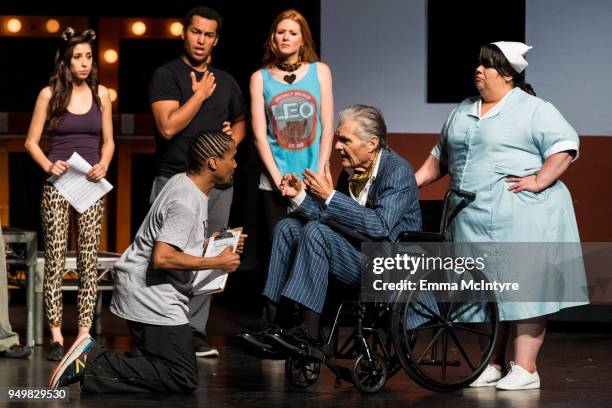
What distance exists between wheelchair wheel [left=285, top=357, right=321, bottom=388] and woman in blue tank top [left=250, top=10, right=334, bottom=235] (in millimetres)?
1027

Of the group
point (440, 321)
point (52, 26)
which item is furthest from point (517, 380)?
point (52, 26)

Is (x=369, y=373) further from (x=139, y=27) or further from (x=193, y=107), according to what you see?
(x=139, y=27)

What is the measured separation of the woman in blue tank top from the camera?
21.3ft

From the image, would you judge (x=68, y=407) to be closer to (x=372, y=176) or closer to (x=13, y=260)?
(x=372, y=176)

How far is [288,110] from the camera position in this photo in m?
6.53

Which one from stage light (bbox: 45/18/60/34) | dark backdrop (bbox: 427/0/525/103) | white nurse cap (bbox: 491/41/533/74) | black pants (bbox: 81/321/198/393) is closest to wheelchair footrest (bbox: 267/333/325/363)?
black pants (bbox: 81/321/198/393)

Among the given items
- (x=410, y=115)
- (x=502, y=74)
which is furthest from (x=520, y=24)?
(x=502, y=74)

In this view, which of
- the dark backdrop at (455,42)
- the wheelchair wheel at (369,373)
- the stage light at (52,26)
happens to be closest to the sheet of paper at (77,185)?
the wheelchair wheel at (369,373)

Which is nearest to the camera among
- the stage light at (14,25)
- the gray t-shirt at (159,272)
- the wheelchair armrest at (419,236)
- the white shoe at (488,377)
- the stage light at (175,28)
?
the wheelchair armrest at (419,236)

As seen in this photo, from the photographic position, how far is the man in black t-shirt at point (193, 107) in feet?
21.5

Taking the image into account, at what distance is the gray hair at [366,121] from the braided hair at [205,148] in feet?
1.71

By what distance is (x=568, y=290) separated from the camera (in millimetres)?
5656

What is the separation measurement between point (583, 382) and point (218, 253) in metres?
1.81

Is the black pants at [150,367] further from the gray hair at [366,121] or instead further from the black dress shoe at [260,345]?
the gray hair at [366,121]
